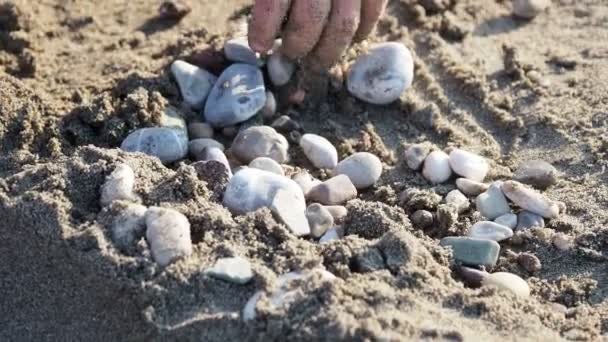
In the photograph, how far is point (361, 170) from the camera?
3.07m

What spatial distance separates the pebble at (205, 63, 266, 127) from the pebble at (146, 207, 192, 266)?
725 mm

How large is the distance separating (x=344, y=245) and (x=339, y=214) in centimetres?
30

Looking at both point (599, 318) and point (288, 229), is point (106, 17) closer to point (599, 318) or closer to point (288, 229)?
point (288, 229)

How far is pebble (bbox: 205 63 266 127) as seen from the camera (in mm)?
3191

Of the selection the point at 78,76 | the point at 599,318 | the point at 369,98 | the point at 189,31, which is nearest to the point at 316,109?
the point at 369,98

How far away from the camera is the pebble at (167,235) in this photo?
2.45m

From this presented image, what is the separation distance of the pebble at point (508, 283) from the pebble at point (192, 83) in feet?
4.08

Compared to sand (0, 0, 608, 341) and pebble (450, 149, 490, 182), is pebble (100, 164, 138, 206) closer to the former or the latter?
sand (0, 0, 608, 341)

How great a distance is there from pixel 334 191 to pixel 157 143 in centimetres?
60

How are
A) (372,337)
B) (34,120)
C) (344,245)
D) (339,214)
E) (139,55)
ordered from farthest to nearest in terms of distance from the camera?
(139,55) < (34,120) < (339,214) < (344,245) < (372,337)

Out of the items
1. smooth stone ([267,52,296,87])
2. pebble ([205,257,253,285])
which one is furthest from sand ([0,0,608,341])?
smooth stone ([267,52,296,87])

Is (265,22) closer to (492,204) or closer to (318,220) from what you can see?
(318,220)

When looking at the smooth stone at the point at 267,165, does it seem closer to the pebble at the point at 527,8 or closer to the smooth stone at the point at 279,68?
the smooth stone at the point at 279,68

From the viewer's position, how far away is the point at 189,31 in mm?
3619
